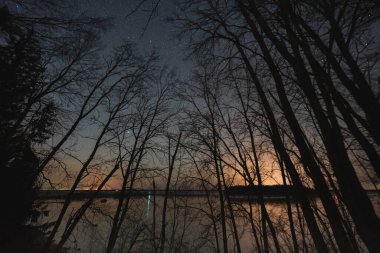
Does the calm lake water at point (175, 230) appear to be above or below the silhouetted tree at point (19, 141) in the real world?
below

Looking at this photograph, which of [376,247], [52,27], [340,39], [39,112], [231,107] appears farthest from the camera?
[231,107]

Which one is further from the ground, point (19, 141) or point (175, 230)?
point (19, 141)

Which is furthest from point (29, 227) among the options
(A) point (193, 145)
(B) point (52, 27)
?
(B) point (52, 27)

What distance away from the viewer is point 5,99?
→ 7.10 m

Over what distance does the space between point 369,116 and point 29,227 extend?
15.8m

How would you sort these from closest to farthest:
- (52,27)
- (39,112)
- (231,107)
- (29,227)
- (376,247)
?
(376,247)
(52,27)
(39,112)
(231,107)
(29,227)

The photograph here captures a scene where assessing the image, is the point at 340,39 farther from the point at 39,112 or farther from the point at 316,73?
the point at 39,112

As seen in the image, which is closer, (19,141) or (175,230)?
(19,141)

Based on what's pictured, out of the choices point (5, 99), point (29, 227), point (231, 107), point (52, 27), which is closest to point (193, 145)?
point (231, 107)

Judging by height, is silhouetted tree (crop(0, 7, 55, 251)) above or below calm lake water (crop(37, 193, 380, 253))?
above

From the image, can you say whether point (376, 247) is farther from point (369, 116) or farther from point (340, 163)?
point (369, 116)

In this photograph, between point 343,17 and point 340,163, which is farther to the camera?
point 343,17

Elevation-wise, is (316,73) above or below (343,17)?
below

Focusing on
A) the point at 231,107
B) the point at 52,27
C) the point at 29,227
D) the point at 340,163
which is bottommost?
the point at 29,227
